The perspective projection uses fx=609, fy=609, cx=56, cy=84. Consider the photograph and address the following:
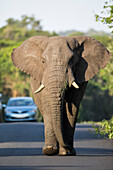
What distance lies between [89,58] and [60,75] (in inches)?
55.4

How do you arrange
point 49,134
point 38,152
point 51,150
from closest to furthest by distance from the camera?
1. point 51,150
2. point 49,134
3. point 38,152

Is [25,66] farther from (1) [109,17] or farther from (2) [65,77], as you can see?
(1) [109,17]

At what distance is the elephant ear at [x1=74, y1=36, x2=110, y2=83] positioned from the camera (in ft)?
41.2

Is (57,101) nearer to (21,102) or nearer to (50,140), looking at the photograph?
(50,140)

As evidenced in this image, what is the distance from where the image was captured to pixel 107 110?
2731 inches

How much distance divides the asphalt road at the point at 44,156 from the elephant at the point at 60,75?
489mm

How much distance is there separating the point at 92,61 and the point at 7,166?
134 inches

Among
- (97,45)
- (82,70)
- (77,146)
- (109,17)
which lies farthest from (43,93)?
(109,17)

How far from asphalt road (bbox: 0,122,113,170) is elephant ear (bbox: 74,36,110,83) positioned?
167 cm

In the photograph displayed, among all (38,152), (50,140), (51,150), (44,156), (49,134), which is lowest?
(38,152)

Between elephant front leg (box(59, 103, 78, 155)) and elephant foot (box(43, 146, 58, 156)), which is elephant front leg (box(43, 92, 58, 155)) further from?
elephant front leg (box(59, 103, 78, 155))

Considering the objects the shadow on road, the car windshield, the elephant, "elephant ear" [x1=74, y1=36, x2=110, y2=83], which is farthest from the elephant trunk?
the car windshield

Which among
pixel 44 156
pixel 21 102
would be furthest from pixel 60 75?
pixel 21 102

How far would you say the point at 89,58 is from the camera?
12.9 meters
